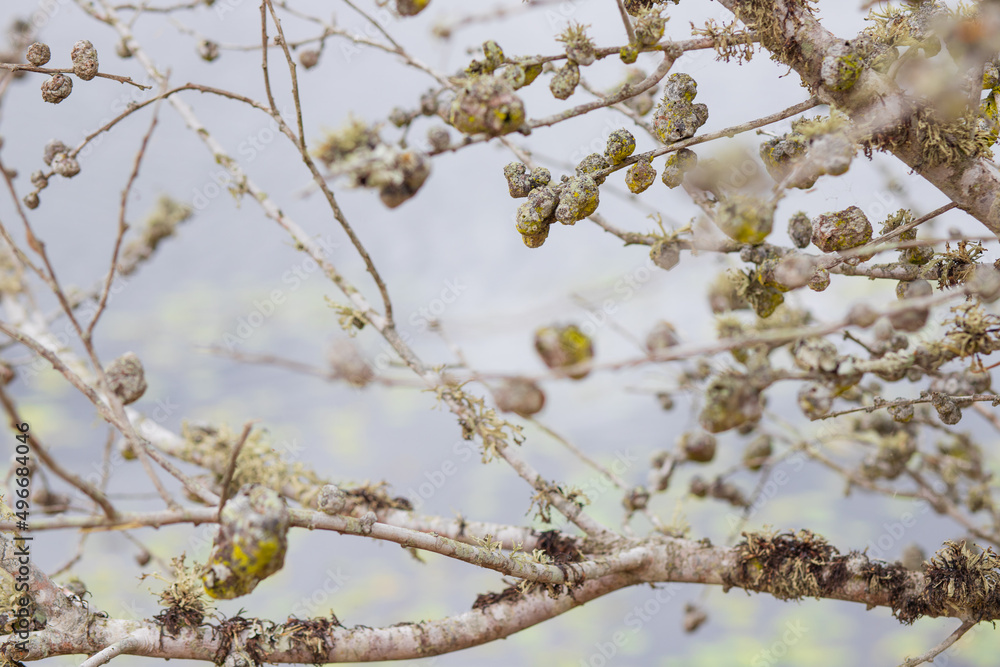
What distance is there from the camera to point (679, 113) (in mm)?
840

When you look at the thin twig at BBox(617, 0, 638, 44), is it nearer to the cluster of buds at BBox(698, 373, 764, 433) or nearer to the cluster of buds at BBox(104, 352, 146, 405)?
the cluster of buds at BBox(698, 373, 764, 433)

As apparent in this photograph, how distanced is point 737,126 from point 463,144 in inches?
11.3

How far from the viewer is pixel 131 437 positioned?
99cm

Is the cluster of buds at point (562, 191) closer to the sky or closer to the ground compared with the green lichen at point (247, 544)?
closer to the sky

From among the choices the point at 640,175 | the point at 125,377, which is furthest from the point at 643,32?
the point at 125,377

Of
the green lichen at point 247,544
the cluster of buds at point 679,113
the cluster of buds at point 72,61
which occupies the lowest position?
the green lichen at point 247,544

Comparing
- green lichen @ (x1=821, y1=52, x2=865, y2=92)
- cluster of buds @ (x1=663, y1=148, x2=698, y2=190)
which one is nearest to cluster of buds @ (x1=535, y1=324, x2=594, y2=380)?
cluster of buds @ (x1=663, y1=148, x2=698, y2=190)

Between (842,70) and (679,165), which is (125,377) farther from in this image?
(842,70)

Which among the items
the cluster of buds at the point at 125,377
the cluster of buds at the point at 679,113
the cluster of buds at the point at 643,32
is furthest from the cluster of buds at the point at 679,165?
the cluster of buds at the point at 125,377

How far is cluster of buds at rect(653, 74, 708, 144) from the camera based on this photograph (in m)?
0.84

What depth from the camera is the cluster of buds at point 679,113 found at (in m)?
0.84

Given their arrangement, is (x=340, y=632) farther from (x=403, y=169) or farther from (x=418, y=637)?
(x=403, y=169)

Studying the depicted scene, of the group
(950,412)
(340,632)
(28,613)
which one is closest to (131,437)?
(28,613)

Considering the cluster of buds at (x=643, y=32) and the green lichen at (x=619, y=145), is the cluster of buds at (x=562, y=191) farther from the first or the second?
the cluster of buds at (x=643, y=32)
